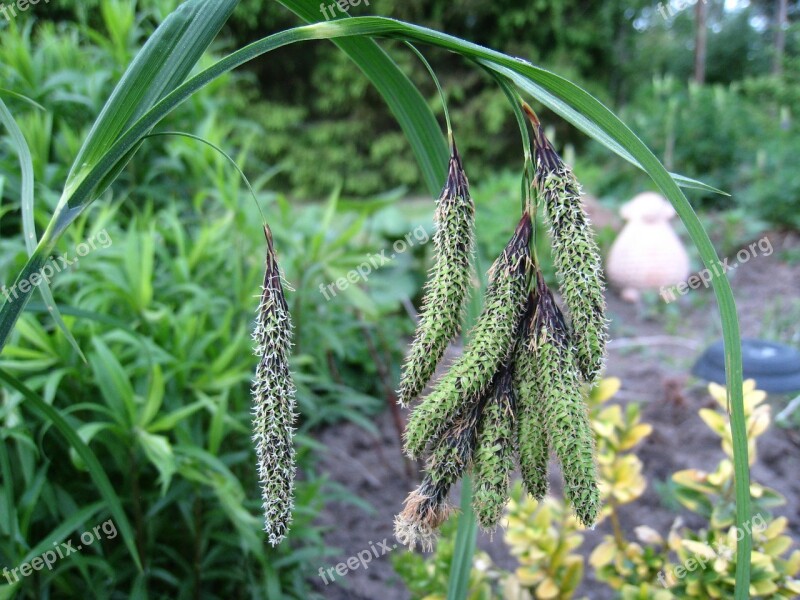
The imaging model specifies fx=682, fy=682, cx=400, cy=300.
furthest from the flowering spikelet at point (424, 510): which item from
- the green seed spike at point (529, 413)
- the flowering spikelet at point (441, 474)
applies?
the green seed spike at point (529, 413)

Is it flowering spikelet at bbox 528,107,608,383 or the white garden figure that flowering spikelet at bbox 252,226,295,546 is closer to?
flowering spikelet at bbox 528,107,608,383

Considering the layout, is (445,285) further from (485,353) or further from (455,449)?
(455,449)

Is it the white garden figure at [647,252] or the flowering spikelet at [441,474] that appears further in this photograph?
the white garden figure at [647,252]

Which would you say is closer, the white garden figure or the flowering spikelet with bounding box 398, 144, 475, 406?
the flowering spikelet with bounding box 398, 144, 475, 406

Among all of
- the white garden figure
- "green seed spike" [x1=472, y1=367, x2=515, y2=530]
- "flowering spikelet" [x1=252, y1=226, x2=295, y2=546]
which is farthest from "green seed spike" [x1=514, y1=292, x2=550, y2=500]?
the white garden figure

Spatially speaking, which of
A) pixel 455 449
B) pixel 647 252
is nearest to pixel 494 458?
pixel 455 449

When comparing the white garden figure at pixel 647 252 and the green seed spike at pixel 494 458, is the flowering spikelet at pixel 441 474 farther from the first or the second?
the white garden figure at pixel 647 252

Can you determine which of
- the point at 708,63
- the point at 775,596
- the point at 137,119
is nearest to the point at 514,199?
the point at 775,596
